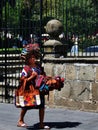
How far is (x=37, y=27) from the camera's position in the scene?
11.3 meters

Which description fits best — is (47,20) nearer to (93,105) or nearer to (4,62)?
(4,62)

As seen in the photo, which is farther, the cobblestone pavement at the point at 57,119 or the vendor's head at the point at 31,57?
the cobblestone pavement at the point at 57,119

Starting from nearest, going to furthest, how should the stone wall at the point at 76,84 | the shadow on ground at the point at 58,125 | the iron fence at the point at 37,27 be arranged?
the shadow on ground at the point at 58,125, the stone wall at the point at 76,84, the iron fence at the point at 37,27

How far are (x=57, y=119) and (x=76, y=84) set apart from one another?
1223mm

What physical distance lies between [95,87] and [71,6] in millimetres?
2126

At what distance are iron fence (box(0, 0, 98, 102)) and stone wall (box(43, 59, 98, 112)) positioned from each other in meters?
0.38

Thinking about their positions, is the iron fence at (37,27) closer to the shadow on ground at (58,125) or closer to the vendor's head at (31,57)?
the shadow on ground at (58,125)

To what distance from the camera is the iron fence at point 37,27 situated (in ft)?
34.0

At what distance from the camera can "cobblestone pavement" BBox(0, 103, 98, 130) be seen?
27.5 feet

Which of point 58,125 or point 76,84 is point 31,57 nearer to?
point 58,125

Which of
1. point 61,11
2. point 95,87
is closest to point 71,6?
point 61,11

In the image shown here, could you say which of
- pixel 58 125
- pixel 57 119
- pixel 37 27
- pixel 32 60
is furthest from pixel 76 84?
pixel 32 60

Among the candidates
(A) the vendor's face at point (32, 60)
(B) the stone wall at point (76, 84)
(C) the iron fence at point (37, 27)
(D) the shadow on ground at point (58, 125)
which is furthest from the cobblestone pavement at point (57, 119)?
(C) the iron fence at point (37, 27)

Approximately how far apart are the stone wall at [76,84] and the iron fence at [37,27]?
38 centimetres
